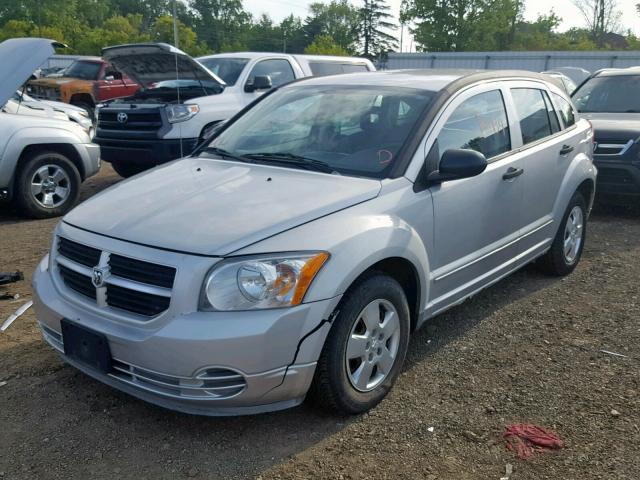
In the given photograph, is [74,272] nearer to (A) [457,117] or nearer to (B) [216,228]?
(B) [216,228]

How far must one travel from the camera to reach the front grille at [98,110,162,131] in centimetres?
829

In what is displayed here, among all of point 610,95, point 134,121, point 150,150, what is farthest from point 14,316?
point 610,95

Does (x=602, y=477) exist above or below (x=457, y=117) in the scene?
below

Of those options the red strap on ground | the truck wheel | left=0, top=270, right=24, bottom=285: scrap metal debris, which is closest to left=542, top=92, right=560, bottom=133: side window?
the red strap on ground

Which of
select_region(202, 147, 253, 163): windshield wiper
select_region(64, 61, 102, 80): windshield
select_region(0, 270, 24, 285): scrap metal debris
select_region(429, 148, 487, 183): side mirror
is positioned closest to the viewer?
select_region(429, 148, 487, 183): side mirror

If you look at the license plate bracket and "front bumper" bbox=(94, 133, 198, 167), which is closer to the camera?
the license plate bracket

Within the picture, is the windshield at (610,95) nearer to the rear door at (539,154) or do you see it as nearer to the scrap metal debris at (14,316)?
the rear door at (539,154)

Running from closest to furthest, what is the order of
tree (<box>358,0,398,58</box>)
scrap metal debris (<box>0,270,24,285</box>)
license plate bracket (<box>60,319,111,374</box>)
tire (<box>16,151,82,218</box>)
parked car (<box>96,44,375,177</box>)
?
license plate bracket (<box>60,319,111,374</box>) < scrap metal debris (<box>0,270,24,285</box>) < tire (<box>16,151,82,218</box>) < parked car (<box>96,44,375,177</box>) < tree (<box>358,0,398,58</box>)

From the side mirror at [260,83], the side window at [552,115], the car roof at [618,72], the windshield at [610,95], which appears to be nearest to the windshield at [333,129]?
the side window at [552,115]

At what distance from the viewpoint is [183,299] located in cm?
277

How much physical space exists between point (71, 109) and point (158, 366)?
8424 mm

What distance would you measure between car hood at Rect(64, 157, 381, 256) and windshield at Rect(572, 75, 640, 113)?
253 inches

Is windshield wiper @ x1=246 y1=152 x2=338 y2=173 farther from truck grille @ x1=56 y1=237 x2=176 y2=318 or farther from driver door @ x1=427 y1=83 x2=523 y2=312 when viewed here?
truck grille @ x1=56 y1=237 x2=176 y2=318

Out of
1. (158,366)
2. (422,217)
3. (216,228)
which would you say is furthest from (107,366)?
(422,217)
